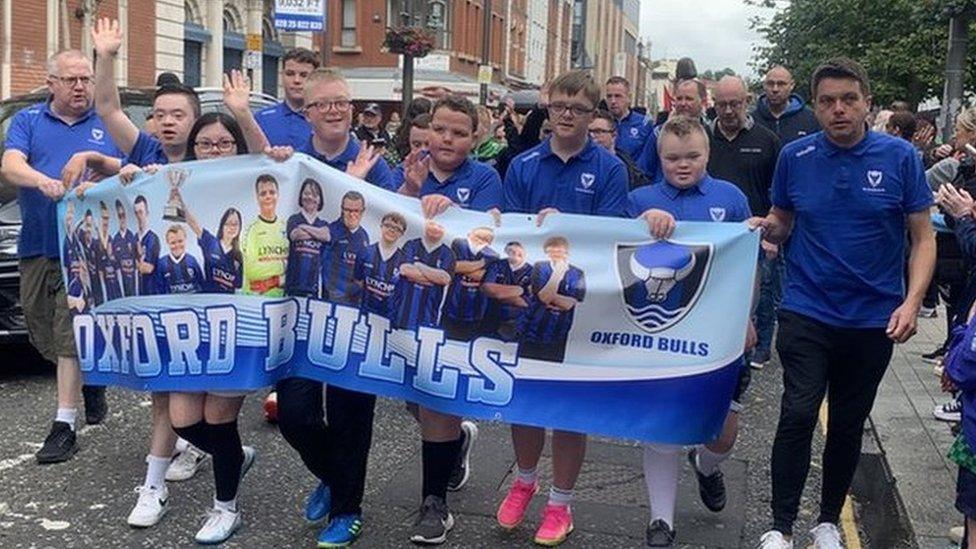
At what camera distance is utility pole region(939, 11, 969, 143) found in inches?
429

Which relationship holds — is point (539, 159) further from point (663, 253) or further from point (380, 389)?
point (380, 389)

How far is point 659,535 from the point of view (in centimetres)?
453

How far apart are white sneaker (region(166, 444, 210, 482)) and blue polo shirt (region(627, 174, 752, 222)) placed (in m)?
2.51

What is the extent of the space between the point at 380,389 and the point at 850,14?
3012 centimetres

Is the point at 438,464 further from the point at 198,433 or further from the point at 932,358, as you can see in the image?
the point at 932,358

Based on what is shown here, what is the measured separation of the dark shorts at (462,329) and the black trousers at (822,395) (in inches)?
48.4

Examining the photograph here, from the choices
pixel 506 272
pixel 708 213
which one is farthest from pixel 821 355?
pixel 506 272

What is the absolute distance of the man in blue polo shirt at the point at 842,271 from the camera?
4.33m

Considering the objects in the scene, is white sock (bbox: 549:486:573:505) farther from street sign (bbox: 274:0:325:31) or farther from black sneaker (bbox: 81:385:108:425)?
street sign (bbox: 274:0:325:31)

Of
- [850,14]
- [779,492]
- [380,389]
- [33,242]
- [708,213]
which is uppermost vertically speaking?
[850,14]

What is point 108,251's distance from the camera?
4.87 meters

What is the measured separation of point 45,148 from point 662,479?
3.55 m

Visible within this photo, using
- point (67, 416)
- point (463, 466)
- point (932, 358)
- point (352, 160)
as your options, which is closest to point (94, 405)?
point (67, 416)

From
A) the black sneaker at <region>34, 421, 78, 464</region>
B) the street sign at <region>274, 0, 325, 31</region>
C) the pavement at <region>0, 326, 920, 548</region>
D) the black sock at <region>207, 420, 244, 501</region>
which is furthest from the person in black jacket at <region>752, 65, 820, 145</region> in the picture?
the street sign at <region>274, 0, 325, 31</region>
